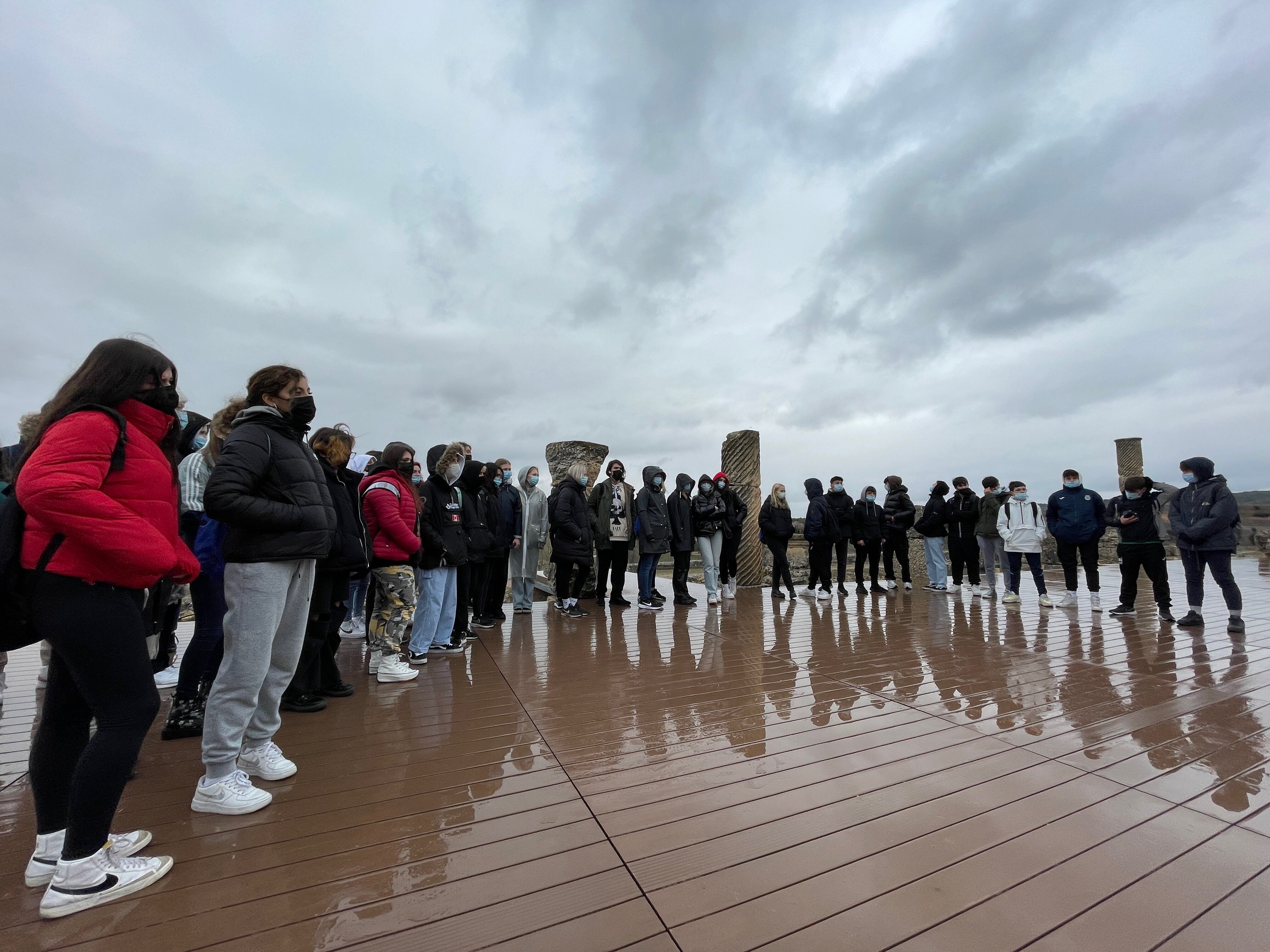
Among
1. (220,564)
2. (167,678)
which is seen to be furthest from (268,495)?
(167,678)

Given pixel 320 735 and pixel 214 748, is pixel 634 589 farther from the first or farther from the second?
pixel 214 748

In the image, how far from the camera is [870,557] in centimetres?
882

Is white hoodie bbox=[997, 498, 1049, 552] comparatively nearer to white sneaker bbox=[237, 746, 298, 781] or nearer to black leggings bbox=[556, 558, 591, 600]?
black leggings bbox=[556, 558, 591, 600]

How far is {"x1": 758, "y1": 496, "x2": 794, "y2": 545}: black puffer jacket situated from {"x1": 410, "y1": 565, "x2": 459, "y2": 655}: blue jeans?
4.52 metres

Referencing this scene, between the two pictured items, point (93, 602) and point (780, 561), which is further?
point (780, 561)

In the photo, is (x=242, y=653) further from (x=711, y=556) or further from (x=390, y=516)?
(x=711, y=556)

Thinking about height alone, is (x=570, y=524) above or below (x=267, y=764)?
above

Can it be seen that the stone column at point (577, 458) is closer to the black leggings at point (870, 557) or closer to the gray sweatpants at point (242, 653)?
the black leggings at point (870, 557)

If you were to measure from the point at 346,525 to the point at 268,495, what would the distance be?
39.7 inches

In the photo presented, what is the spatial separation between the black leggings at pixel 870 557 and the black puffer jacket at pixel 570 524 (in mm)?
4190

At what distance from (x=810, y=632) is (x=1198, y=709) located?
291 centimetres

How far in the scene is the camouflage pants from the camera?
13.6ft

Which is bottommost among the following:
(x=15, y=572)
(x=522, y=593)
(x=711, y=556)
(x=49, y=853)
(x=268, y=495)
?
(x=49, y=853)

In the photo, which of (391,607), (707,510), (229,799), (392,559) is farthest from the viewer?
(707,510)
